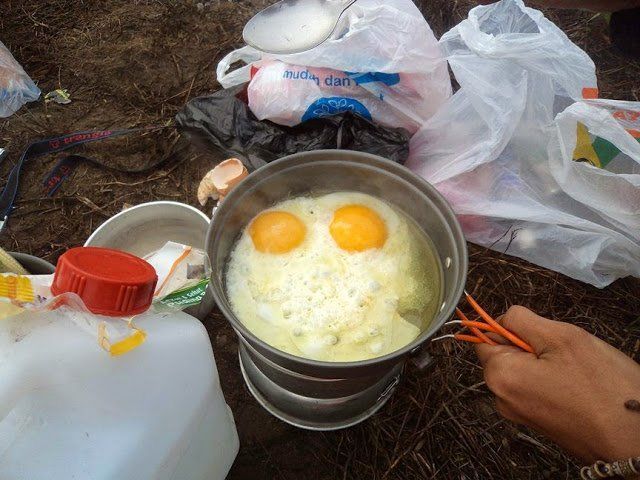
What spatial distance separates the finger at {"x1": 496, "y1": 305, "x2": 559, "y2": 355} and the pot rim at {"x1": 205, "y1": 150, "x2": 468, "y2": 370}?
18 centimetres

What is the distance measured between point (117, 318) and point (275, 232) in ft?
2.23

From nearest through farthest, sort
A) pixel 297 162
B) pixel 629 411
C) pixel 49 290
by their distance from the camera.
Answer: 1. pixel 49 290
2. pixel 629 411
3. pixel 297 162

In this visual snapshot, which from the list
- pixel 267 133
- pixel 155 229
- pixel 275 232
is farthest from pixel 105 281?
pixel 267 133

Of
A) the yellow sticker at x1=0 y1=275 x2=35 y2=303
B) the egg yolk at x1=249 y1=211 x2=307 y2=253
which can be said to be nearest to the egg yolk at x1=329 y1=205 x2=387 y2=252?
the egg yolk at x1=249 y1=211 x2=307 y2=253

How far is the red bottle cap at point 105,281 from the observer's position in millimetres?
858

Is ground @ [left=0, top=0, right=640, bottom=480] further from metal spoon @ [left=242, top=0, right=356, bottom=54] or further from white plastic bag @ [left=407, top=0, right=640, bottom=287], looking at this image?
metal spoon @ [left=242, top=0, right=356, bottom=54]

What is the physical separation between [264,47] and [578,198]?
1261 millimetres

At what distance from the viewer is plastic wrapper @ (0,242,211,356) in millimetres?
847

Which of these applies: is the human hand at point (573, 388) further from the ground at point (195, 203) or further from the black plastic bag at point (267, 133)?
the black plastic bag at point (267, 133)

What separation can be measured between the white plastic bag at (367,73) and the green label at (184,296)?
1118mm

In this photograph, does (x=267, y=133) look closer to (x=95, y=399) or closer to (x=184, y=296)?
(x=184, y=296)

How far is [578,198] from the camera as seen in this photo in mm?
1716

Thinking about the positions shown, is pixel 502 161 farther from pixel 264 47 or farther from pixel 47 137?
pixel 47 137

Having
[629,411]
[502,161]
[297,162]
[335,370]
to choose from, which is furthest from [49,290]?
[502,161]
